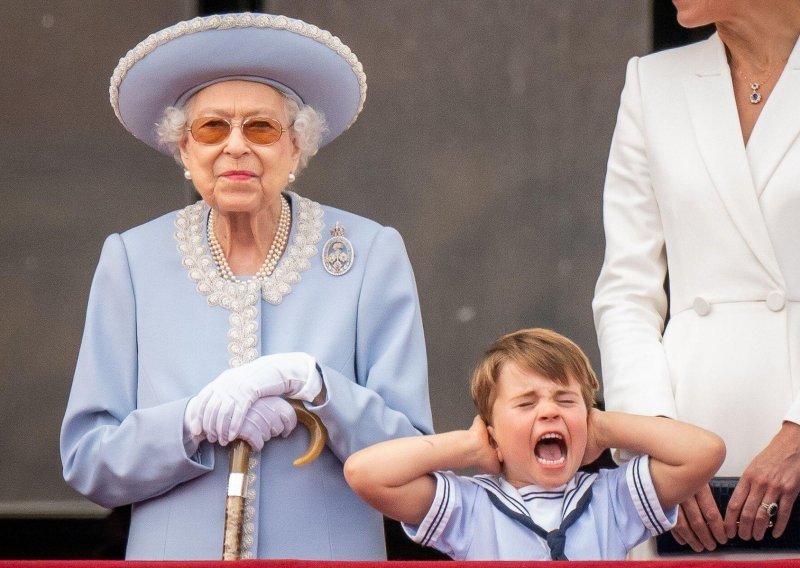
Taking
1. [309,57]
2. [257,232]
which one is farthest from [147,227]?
[309,57]

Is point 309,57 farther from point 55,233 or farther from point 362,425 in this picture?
point 55,233

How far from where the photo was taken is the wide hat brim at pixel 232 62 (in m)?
3.46

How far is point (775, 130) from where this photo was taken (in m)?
3.50

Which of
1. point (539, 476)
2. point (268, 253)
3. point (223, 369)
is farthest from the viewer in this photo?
point (268, 253)

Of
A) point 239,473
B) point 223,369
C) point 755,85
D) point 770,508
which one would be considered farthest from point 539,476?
point 755,85

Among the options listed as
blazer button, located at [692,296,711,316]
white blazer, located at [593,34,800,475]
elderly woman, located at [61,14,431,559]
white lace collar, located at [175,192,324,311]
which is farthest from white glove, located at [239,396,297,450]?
blazer button, located at [692,296,711,316]

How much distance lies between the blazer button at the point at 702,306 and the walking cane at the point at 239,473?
774 mm

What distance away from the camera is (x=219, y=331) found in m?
3.46

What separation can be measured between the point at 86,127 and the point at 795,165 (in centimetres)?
236

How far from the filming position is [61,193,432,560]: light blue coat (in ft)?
10.9

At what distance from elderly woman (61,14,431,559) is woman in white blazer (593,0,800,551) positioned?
438mm

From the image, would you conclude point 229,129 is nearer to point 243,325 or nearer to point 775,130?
point 243,325

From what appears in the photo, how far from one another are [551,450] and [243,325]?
2.18ft

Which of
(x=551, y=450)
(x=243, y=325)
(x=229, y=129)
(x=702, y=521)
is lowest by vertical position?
(x=702, y=521)
